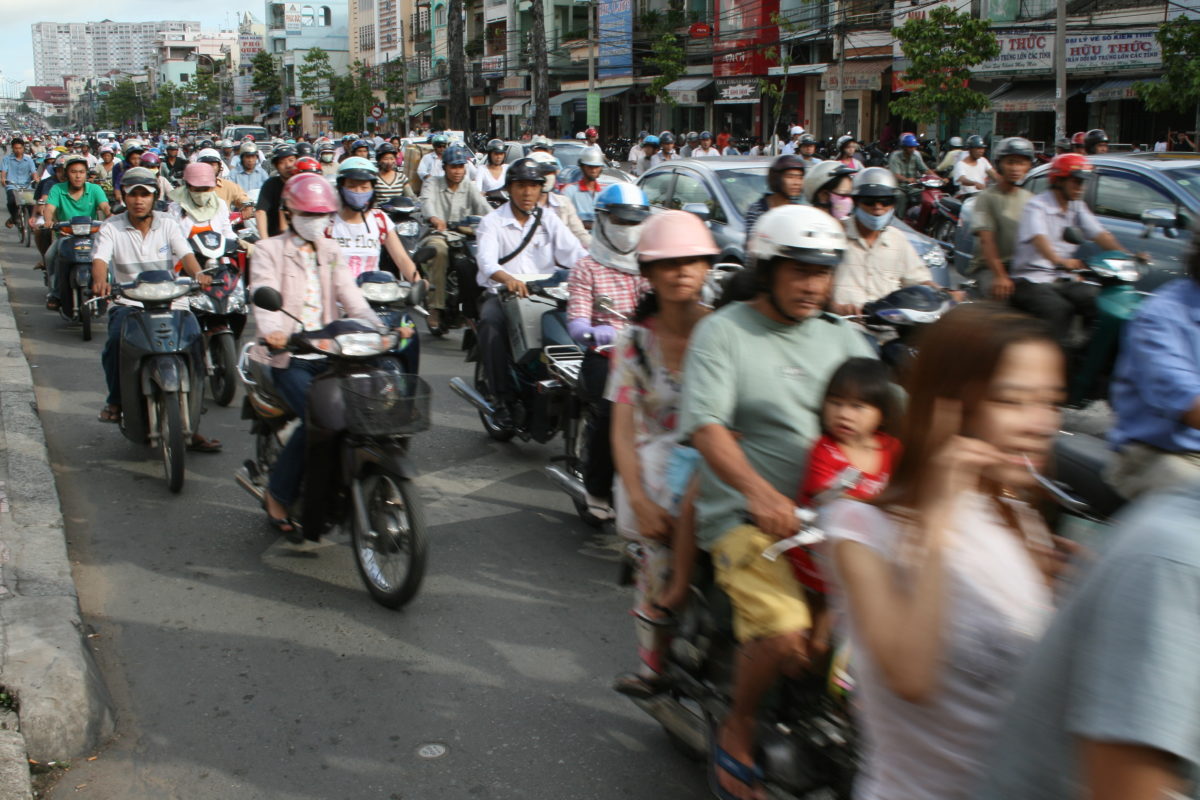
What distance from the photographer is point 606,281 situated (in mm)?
5766

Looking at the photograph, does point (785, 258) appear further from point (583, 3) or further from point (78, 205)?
point (583, 3)

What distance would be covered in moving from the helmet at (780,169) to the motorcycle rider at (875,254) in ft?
4.27

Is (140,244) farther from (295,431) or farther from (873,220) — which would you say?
(873,220)

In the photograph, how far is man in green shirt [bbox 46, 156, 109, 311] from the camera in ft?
41.8

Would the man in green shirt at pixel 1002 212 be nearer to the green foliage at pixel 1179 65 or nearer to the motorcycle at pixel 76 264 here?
the motorcycle at pixel 76 264

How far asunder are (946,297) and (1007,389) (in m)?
4.00

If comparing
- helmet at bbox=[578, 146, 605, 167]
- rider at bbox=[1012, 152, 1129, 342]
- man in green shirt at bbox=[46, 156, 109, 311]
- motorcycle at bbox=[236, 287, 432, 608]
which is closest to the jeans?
motorcycle at bbox=[236, 287, 432, 608]

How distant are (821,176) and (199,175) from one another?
491 cm

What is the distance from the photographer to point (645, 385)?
3691mm

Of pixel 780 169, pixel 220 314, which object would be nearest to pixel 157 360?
pixel 220 314

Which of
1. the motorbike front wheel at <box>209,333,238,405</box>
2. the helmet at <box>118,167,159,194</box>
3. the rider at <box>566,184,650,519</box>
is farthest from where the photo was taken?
the motorbike front wheel at <box>209,333,238,405</box>

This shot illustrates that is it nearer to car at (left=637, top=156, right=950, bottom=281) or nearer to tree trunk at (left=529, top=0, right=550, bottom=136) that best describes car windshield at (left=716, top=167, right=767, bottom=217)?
car at (left=637, top=156, right=950, bottom=281)

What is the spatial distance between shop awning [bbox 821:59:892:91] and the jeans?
106 feet

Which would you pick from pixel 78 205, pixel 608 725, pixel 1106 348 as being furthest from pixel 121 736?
pixel 78 205
